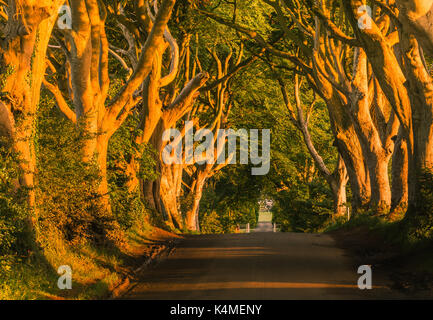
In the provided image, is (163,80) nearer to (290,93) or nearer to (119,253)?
(119,253)

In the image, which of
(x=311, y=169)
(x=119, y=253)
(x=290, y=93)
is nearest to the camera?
(x=119, y=253)

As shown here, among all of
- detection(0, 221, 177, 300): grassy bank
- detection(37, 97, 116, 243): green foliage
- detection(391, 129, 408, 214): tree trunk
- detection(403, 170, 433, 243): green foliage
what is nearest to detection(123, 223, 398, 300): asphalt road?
detection(0, 221, 177, 300): grassy bank

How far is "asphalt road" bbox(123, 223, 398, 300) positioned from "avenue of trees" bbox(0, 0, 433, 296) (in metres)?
1.88

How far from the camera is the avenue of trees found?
47.3ft

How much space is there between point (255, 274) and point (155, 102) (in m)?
12.1

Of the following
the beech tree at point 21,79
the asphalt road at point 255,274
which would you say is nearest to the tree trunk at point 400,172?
the asphalt road at point 255,274

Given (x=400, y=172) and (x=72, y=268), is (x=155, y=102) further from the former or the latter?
(x=72, y=268)

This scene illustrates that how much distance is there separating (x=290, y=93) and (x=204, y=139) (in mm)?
7472

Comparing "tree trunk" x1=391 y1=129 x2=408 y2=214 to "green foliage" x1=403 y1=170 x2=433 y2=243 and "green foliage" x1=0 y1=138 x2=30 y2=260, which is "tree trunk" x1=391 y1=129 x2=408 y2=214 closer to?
"green foliage" x1=403 y1=170 x2=433 y2=243

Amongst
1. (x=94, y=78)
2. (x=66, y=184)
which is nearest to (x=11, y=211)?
(x=66, y=184)

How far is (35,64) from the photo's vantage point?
1491cm

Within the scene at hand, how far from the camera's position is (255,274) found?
1586 centimetres

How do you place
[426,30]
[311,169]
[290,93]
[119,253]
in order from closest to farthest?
[426,30] → [119,253] → [290,93] → [311,169]
